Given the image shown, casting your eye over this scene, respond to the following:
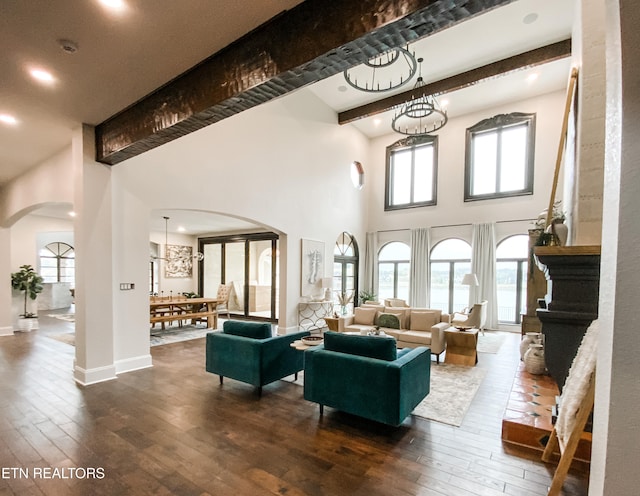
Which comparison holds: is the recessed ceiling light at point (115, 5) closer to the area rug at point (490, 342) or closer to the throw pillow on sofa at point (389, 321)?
the throw pillow on sofa at point (389, 321)

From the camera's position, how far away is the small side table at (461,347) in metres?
5.23

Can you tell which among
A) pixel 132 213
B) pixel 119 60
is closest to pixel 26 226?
pixel 132 213

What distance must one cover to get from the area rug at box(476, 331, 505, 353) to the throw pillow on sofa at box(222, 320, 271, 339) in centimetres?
443

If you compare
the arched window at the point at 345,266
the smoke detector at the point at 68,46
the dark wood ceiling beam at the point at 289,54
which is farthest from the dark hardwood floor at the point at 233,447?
the arched window at the point at 345,266

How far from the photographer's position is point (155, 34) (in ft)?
8.00

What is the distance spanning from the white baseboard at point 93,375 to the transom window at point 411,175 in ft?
28.9

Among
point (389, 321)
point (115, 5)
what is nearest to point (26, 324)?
point (389, 321)

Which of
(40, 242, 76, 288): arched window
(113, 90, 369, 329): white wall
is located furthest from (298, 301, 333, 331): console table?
(40, 242, 76, 288): arched window

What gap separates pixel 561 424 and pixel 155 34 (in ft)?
13.0

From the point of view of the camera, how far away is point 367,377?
2.96m

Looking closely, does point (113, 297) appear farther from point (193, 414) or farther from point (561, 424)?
point (561, 424)

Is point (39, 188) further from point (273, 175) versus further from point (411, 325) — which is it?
point (411, 325)

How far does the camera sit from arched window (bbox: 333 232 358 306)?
962 centimetres

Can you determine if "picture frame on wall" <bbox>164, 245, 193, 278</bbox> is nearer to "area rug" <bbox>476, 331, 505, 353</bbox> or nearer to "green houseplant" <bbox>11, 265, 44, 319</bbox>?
"green houseplant" <bbox>11, 265, 44, 319</bbox>
